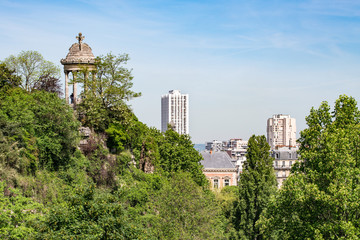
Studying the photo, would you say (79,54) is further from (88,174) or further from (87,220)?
(87,220)

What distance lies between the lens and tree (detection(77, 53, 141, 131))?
42625mm

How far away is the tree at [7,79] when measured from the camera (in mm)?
42175

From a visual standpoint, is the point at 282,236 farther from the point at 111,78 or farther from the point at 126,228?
the point at 111,78

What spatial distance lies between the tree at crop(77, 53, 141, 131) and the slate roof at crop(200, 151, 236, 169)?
6578 cm

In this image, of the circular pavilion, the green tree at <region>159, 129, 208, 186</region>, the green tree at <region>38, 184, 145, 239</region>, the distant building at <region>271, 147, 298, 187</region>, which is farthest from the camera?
the distant building at <region>271, 147, 298, 187</region>

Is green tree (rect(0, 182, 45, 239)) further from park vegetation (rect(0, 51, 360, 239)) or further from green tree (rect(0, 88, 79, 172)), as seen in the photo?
green tree (rect(0, 88, 79, 172))

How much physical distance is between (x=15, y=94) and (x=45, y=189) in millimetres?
8353

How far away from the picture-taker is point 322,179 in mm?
26344

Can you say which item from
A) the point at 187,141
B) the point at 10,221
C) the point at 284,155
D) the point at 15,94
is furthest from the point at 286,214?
the point at 284,155

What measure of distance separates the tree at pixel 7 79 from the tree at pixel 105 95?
17.5ft

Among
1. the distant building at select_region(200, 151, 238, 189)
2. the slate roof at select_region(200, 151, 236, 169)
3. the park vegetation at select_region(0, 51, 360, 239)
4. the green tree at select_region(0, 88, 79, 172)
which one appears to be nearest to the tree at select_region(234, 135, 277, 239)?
the park vegetation at select_region(0, 51, 360, 239)

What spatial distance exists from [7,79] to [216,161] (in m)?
72.2

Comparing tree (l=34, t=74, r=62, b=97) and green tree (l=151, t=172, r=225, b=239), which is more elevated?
Result: tree (l=34, t=74, r=62, b=97)

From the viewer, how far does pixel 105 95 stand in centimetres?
4403
